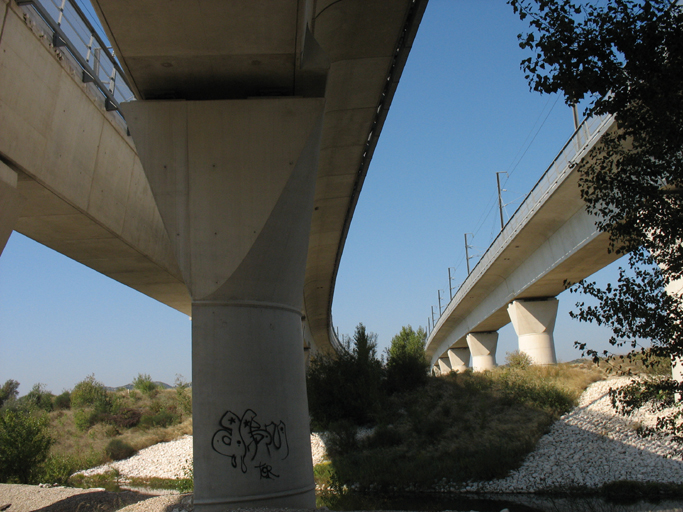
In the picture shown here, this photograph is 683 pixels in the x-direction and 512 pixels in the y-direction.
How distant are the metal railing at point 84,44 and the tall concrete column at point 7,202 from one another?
87.4 inches

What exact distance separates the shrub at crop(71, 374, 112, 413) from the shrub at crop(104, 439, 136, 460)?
12.2 m

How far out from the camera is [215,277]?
814cm

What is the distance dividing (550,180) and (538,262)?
6.12 m

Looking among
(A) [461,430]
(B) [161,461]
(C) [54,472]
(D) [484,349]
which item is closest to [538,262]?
(A) [461,430]

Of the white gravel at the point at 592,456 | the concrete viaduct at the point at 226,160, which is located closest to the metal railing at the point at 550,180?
the concrete viaduct at the point at 226,160

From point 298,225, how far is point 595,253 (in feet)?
50.8

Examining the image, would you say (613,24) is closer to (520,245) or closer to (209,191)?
(209,191)

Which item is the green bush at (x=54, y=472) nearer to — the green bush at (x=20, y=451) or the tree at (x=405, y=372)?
the green bush at (x=20, y=451)

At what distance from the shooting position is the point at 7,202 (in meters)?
7.89

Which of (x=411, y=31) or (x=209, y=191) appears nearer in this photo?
(x=209, y=191)

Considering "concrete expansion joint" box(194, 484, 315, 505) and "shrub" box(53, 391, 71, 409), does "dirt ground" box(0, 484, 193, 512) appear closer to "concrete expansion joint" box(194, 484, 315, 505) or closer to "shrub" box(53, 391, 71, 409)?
"concrete expansion joint" box(194, 484, 315, 505)

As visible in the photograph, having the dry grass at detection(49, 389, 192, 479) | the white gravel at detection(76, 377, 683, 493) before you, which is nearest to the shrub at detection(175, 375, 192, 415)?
the dry grass at detection(49, 389, 192, 479)

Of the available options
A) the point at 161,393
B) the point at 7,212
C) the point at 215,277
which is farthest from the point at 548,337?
the point at 161,393

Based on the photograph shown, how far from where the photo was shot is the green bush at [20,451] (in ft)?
63.0
